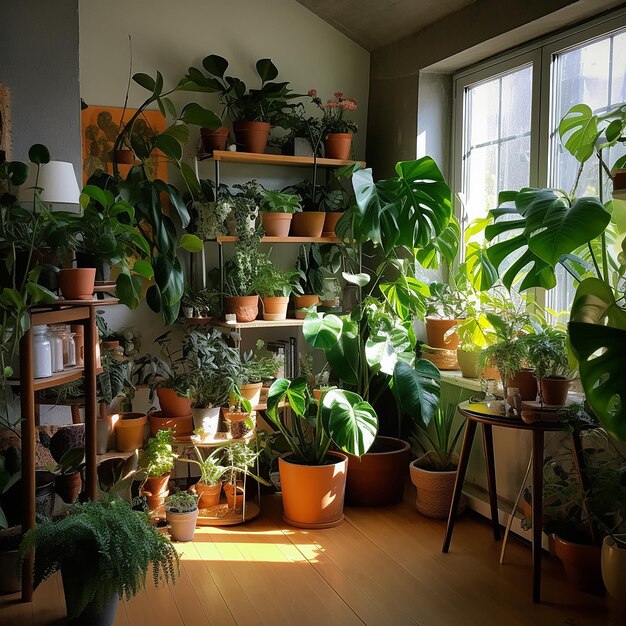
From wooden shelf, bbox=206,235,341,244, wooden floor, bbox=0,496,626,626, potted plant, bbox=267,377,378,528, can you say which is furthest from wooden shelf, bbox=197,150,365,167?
wooden floor, bbox=0,496,626,626

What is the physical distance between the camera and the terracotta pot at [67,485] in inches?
125

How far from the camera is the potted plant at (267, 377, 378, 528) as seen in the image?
11.6ft

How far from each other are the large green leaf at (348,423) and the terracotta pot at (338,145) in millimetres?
1482

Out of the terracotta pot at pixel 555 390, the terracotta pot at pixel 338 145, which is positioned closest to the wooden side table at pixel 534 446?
the terracotta pot at pixel 555 390

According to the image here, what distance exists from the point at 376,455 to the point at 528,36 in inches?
86.3

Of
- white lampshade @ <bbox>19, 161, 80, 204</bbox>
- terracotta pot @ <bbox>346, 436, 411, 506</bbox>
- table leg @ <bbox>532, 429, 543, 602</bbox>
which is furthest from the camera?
terracotta pot @ <bbox>346, 436, 411, 506</bbox>

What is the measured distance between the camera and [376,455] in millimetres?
3969

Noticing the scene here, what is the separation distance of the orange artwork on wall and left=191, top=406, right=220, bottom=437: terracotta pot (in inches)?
52.1

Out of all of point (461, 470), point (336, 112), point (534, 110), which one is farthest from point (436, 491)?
point (336, 112)

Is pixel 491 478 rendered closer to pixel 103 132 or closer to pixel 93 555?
pixel 93 555

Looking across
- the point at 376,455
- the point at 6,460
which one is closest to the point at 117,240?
the point at 6,460

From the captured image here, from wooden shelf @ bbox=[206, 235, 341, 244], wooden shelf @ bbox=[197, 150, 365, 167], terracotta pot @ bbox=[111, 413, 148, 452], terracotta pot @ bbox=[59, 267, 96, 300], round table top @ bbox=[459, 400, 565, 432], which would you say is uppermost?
wooden shelf @ bbox=[197, 150, 365, 167]

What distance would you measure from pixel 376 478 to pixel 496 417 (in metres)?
1.12

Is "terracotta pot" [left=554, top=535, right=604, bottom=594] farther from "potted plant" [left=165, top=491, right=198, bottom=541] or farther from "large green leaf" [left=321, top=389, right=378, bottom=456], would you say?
"potted plant" [left=165, top=491, right=198, bottom=541]
